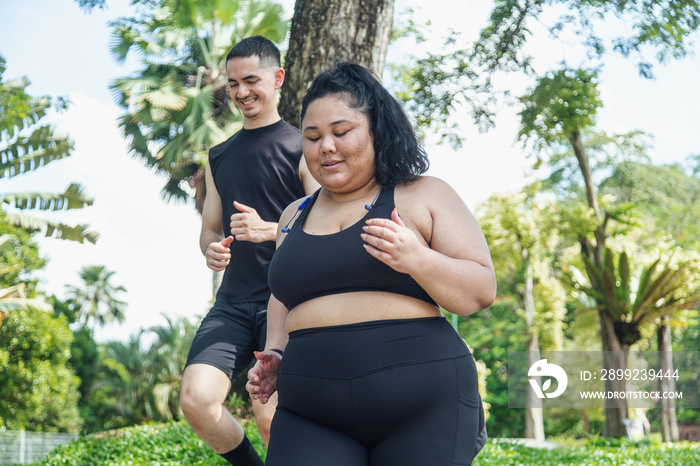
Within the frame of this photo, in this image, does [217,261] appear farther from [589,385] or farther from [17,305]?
[589,385]

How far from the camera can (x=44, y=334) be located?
2200 cm

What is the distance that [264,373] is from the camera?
2.35 metres

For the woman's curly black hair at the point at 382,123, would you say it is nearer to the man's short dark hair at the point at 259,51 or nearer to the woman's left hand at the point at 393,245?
the woman's left hand at the point at 393,245

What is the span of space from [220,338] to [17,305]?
1321 centimetres

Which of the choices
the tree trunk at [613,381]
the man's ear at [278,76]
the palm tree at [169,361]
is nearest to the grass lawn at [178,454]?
the man's ear at [278,76]

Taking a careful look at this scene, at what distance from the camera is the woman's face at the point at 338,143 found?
2166 millimetres

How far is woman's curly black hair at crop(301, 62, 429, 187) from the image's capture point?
7.22ft

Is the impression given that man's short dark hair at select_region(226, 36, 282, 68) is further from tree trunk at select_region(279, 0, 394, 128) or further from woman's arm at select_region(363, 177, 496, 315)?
tree trunk at select_region(279, 0, 394, 128)

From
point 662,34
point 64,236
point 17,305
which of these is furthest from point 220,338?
point 17,305

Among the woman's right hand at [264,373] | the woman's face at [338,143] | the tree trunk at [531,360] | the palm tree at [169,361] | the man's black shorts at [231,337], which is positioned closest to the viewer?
the woman's face at [338,143]

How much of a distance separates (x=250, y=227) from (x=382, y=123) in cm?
116

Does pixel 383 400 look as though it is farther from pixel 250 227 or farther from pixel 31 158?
pixel 31 158

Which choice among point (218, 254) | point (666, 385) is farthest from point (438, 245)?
point (666, 385)

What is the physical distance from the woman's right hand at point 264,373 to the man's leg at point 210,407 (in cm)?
84
